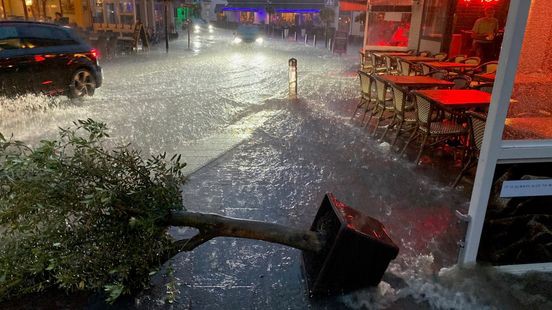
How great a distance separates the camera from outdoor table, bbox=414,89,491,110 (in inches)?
207

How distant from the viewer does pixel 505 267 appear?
11.3ft

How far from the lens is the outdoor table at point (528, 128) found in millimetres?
3047

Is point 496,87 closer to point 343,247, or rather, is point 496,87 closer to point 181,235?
point 343,247

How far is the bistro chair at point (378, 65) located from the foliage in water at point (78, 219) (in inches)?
378

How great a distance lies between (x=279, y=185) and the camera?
17.1 ft

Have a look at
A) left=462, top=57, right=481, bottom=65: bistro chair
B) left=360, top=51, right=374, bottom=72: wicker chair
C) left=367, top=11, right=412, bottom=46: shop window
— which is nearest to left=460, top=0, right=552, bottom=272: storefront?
left=462, top=57, right=481, bottom=65: bistro chair

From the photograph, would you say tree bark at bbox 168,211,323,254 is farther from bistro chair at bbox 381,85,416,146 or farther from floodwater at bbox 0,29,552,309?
bistro chair at bbox 381,85,416,146

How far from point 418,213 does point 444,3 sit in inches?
429

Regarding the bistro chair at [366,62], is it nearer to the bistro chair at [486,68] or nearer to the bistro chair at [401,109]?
the bistro chair at [486,68]

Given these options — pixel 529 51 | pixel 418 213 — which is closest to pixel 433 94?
pixel 418 213

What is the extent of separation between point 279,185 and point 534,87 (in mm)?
2928

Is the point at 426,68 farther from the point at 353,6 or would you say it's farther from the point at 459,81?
the point at 353,6

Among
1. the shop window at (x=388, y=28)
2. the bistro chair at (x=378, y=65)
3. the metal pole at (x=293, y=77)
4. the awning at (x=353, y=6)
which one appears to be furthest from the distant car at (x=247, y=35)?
the metal pole at (x=293, y=77)

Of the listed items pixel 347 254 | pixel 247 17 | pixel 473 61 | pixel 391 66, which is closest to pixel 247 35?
pixel 391 66
